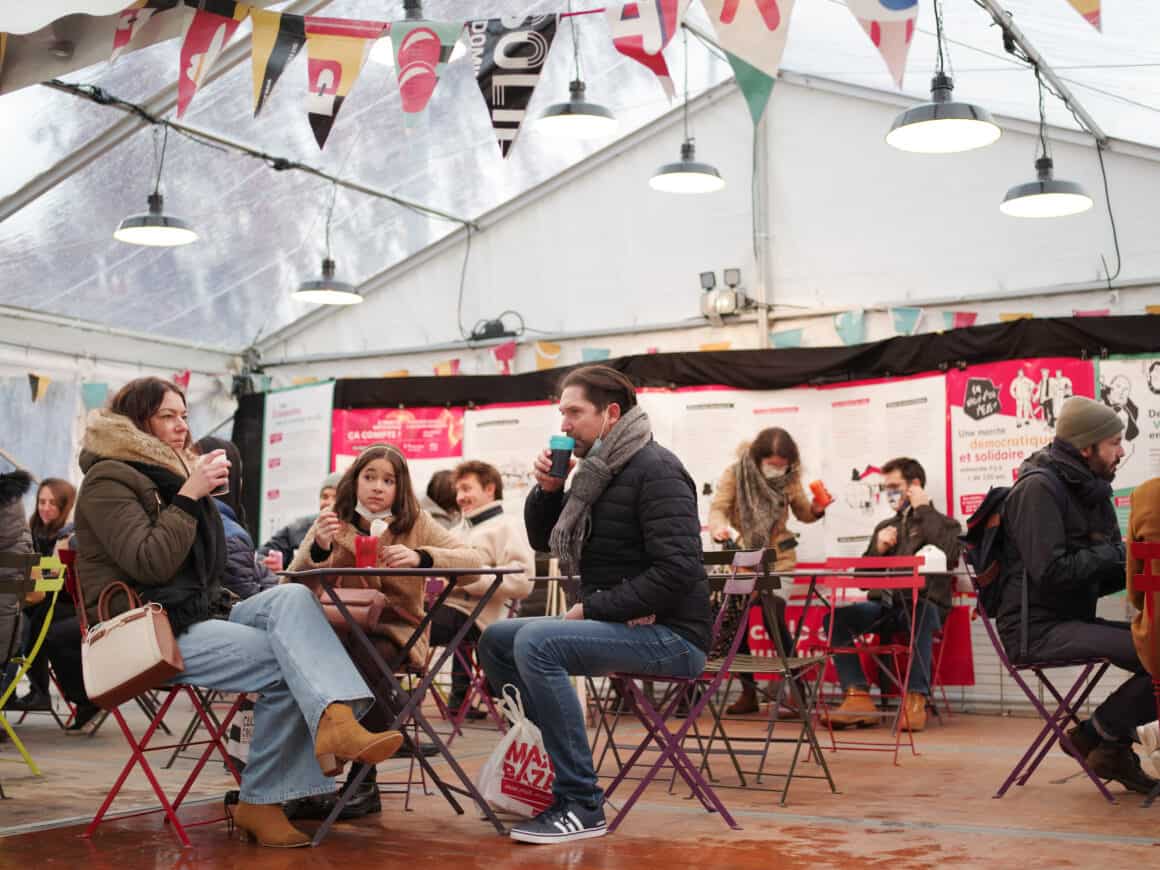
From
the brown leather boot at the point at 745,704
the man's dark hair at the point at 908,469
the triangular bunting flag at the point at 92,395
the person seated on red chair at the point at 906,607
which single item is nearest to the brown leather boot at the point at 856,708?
the person seated on red chair at the point at 906,607

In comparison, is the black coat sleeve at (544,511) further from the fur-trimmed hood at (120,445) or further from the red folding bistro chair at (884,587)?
the red folding bistro chair at (884,587)

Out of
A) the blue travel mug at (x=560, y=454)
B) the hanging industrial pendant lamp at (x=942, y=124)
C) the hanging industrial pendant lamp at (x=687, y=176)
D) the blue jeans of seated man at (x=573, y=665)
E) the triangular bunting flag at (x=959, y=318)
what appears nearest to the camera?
the blue jeans of seated man at (x=573, y=665)

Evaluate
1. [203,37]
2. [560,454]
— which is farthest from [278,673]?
[203,37]

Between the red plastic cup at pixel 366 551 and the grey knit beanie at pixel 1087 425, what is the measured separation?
233 centimetres

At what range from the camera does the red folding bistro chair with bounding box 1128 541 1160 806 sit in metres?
3.83

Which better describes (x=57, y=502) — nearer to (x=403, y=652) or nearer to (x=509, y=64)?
(x=509, y=64)

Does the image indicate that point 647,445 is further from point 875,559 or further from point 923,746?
point 923,746

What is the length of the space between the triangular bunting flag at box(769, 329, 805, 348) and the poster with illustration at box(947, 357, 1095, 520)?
4.26 ft

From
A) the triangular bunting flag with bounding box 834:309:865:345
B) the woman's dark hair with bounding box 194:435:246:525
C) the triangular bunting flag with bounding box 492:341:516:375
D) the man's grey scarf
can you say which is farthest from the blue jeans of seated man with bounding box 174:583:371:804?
the triangular bunting flag with bounding box 492:341:516:375

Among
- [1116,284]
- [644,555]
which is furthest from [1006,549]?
[1116,284]

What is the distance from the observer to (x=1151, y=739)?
4.20 m

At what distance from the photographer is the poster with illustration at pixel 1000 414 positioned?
719 centimetres

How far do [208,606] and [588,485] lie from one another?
109 centimetres

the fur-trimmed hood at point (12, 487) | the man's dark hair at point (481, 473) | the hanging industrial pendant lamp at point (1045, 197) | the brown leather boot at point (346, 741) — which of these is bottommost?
the brown leather boot at point (346, 741)
